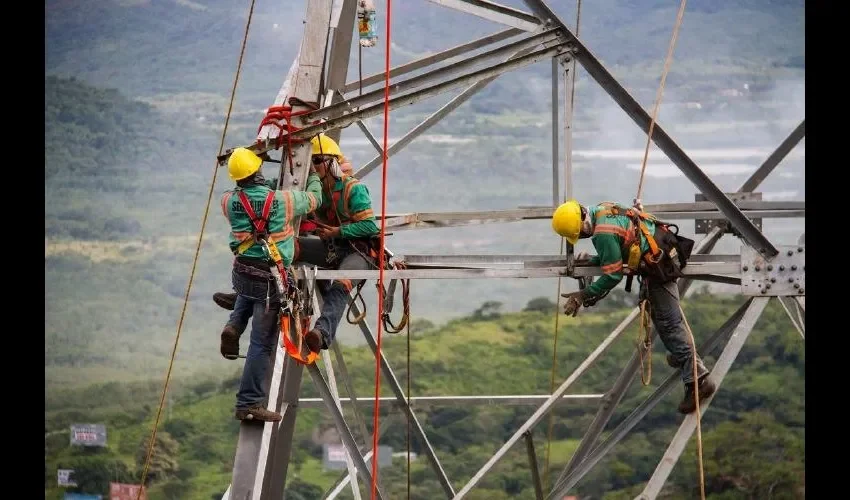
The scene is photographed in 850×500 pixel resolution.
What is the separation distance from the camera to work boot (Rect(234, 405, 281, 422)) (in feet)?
35.0

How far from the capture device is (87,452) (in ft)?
93.8

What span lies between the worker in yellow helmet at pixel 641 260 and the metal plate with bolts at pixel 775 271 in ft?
1.63

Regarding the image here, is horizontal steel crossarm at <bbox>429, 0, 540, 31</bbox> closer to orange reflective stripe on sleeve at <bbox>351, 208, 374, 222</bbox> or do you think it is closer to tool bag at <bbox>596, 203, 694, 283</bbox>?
tool bag at <bbox>596, 203, 694, 283</bbox>

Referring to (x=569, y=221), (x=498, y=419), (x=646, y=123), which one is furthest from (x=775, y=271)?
(x=498, y=419)

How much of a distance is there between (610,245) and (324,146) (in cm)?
247

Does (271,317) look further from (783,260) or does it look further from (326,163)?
(783,260)

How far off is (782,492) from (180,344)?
13.8m

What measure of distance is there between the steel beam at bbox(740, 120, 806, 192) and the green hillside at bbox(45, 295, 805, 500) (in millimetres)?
14040

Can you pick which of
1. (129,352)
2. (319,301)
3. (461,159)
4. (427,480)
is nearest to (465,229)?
(461,159)

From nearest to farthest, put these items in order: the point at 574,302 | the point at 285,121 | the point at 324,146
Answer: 1. the point at 285,121
2. the point at 574,302
3. the point at 324,146

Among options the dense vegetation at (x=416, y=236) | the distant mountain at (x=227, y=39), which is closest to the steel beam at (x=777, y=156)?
the dense vegetation at (x=416, y=236)

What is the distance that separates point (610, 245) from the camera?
34.9 ft

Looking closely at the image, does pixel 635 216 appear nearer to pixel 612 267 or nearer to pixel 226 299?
pixel 612 267

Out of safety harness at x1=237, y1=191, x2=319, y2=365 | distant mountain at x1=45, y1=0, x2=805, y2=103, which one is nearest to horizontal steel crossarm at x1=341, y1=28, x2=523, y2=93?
safety harness at x1=237, y1=191, x2=319, y2=365
